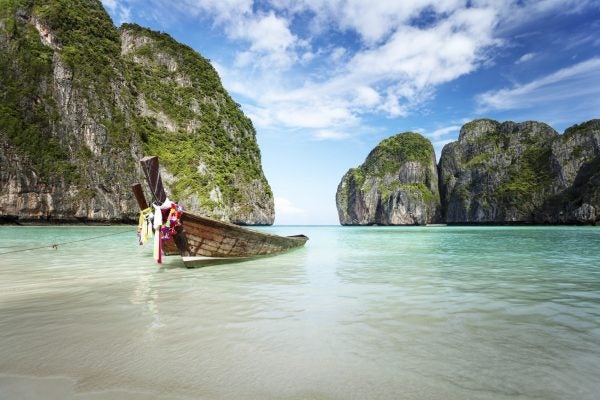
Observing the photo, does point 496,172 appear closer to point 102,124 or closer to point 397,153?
point 397,153

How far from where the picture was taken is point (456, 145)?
134 meters

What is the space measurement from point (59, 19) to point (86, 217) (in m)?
37.1

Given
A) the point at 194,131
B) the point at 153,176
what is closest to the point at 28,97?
the point at 194,131

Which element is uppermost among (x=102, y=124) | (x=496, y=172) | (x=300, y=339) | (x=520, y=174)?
(x=496, y=172)

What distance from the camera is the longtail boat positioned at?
8.94m

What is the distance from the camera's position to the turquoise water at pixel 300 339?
2.76 metres

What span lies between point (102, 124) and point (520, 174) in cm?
11516

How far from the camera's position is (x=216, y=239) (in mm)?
10797

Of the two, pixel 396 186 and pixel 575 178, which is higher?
pixel 396 186

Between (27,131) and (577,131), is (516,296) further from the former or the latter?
(577,131)

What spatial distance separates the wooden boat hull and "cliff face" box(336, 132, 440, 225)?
12401 cm

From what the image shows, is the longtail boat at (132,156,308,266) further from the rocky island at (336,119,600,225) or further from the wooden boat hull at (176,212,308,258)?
the rocky island at (336,119,600,225)

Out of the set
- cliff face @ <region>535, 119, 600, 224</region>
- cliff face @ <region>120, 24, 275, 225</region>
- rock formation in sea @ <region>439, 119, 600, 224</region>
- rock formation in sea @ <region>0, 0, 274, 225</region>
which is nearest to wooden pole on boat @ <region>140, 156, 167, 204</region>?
rock formation in sea @ <region>0, 0, 274, 225</region>

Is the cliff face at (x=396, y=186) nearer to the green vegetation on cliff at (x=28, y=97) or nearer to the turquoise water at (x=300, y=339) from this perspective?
the green vegetation on cliff at (x=28, y=97)
